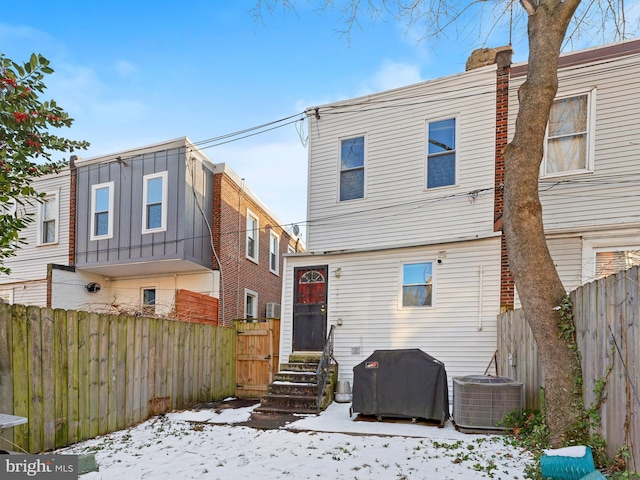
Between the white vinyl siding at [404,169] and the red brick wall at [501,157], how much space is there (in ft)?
0.38

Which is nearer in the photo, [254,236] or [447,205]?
[447,205]

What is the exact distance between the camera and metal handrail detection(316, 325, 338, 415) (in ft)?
26.6

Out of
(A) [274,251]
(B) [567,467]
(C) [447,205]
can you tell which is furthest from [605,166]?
(A) [274,251]

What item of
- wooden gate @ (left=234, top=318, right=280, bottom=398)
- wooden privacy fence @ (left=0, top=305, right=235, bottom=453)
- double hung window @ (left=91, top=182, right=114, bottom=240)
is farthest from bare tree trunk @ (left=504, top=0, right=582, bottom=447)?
double hung window @ (left=91, top=182, right=114, bottom=240)

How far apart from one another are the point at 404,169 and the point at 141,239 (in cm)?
713

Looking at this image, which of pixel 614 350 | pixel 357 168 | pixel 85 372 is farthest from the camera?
pixel 357 168

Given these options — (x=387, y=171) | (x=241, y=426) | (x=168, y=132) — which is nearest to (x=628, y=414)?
(x=241, y=426)

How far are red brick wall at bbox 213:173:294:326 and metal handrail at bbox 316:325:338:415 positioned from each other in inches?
155

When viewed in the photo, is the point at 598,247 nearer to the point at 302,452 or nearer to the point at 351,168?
the point at 351,168

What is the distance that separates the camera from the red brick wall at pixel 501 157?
324 inches

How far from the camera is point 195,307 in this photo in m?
10.6

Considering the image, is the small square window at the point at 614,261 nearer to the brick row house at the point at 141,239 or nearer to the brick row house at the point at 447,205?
the brick row house at the point at 447,205

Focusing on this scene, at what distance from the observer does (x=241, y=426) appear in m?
6.59

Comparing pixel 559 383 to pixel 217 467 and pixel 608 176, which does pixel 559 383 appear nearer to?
pixel 217 467
